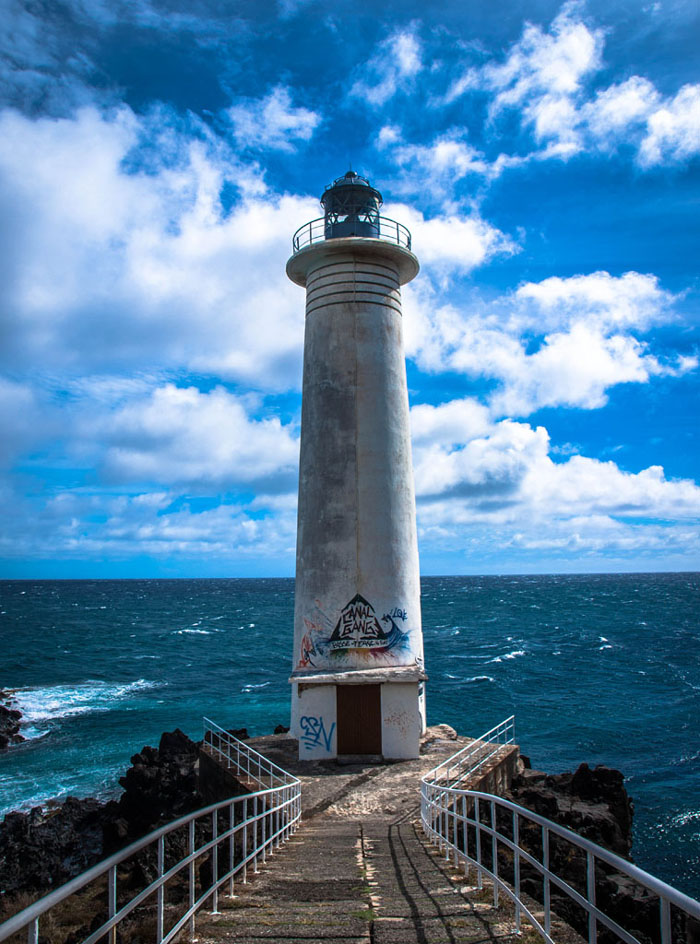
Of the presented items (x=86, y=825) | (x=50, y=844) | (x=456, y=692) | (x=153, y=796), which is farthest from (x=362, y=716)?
(x=456, y=692)

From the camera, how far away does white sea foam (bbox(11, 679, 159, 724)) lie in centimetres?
3366

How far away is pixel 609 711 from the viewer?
107ft

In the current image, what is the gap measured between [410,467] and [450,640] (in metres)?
45.5

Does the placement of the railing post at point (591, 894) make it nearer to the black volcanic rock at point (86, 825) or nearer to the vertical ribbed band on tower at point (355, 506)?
the vertical ribbed band on tower at point (355, 506)

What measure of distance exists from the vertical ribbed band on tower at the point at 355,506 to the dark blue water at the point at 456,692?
8.48 metres

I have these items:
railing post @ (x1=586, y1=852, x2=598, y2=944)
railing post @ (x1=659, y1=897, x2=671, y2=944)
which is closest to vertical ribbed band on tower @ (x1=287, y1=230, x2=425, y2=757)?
railing post @ (x1=586, y1=852, x2=598, y2=944)

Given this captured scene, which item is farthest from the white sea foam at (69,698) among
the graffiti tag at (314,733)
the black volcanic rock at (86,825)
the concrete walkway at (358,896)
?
the concrete walkway at (358,896)

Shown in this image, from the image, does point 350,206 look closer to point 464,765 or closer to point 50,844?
point 464,765

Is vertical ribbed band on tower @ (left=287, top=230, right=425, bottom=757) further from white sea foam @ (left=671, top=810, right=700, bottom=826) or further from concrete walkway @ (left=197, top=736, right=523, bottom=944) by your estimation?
white sea foam @ (left=671, top=810, right=700, bottom=826)

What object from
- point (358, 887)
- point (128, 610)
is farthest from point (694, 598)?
point (358, 887)

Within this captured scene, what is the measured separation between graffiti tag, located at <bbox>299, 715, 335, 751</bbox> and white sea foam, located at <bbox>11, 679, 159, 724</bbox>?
20.0 m

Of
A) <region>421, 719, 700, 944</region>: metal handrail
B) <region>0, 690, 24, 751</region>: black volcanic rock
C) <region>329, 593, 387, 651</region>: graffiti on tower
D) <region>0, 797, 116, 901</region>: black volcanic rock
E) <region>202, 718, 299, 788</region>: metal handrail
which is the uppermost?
<region>329, 593, 387, 651</region>: graffiti on tower

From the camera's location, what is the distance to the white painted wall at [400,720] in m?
14.2

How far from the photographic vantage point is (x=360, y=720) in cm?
1436
